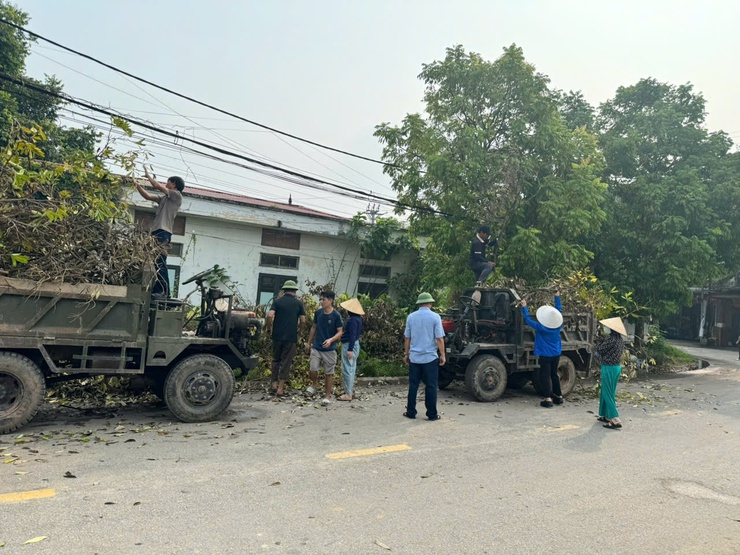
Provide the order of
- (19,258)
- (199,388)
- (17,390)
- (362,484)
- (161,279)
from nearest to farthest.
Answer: (362,484) → (19,258) → (17,390) → (199,388) → (161,279)

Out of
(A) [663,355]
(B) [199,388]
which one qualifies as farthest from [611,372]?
(A) [663,355]

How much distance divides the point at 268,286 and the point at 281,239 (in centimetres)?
148

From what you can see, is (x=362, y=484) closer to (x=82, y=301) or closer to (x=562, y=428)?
(x=562, y=428)

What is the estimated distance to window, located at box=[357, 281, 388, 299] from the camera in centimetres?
1758

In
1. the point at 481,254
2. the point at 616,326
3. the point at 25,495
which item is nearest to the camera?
the point at 25,495

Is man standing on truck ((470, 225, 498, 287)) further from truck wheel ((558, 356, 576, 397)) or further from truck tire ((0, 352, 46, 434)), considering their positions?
truck tire ((0, 352, 46, 434))

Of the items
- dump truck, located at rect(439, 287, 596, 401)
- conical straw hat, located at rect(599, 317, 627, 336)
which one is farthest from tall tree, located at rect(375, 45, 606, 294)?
conical straw hat, located at rect(599, 317, 627, 336)

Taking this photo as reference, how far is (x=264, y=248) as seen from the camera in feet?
52.3

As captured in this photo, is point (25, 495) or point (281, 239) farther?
point (281, 239)

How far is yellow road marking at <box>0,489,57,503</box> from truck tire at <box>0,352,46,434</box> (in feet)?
6.23

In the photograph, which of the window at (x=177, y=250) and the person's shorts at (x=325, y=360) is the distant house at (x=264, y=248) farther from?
the person's shorts at (x=325, y=360)

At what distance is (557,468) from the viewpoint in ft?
17.2

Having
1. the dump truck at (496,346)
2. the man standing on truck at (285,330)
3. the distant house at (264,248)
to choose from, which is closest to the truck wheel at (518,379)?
the dump truck at (496,346)

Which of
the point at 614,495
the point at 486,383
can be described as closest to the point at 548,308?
the point at 486,383
